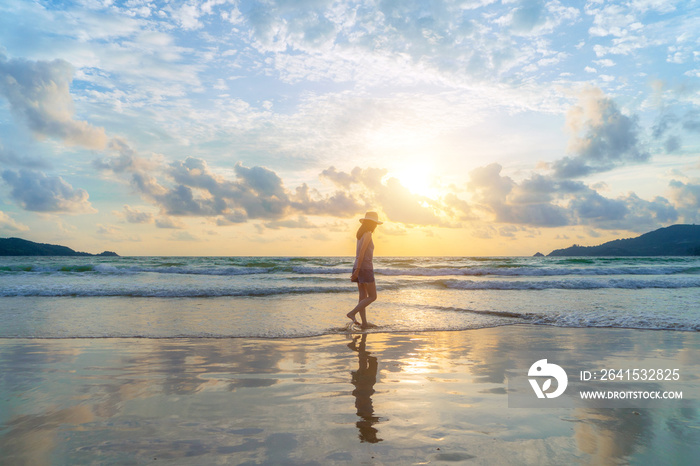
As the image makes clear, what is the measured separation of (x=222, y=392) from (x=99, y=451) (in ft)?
4.95

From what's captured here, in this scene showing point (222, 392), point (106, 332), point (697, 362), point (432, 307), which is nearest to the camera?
point (222, 392)

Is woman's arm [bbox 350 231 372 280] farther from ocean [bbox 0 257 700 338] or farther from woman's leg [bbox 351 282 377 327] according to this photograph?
ocean [bbox 0 257 700 338]

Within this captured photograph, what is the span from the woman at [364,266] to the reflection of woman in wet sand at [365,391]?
6.83 ft

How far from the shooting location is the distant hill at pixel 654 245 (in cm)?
9056

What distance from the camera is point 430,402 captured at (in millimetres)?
4070

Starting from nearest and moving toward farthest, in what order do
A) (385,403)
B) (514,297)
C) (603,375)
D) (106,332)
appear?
(385,403) < (603,375) < (106,332) < (514,297)

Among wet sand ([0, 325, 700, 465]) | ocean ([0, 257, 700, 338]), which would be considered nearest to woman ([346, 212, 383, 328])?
ocean ([0, 257, 700, 338])

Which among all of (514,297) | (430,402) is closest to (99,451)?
(430,402)

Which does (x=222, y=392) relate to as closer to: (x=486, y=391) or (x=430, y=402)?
(x=430, y=402)
